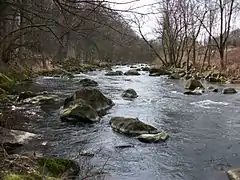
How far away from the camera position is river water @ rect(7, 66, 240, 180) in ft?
25.3

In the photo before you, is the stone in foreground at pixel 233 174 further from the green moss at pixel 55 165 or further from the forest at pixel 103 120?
the green moss at pixel 55 165

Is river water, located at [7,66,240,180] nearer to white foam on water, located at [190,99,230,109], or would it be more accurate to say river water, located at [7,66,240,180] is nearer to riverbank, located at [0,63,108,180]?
white foam on water, located at [190,99,230,109]

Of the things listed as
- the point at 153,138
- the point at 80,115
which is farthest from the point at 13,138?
the point at 153,138

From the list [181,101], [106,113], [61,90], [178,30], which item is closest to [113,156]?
[106,113]

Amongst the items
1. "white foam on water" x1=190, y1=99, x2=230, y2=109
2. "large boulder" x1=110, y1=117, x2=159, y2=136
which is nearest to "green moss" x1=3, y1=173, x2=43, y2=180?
"large boulder" x1=110, y1=117, x2=159, y2=136

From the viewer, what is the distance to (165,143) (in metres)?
9.78

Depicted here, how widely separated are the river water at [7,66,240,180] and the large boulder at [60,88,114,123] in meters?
0.33

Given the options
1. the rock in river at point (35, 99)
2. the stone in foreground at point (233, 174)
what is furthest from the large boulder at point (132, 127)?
the rock in river at point (35, 99)

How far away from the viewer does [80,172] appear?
6949mm

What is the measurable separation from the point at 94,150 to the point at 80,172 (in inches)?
78.2

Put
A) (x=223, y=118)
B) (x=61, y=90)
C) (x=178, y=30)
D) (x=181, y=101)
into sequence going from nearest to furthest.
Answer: (x=223, y=118)
(x=181, y=101)
(x=61, y=90)
(x=178, y=30)

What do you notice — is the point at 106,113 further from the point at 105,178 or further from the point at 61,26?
the point at 61,26

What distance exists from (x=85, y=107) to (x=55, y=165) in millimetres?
6113

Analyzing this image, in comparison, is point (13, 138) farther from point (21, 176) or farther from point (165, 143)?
point (21, 176)
